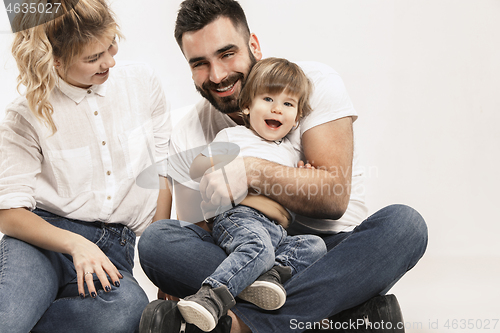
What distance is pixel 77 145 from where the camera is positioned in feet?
5.10

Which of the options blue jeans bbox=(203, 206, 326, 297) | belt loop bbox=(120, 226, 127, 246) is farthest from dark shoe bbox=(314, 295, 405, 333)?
belt loop bbox=(120, 226, 127, 246)

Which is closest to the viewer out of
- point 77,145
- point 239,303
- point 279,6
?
point 239,303

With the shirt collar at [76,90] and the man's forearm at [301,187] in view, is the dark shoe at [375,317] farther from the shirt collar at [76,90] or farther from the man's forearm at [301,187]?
the shirt collar at [76,90]

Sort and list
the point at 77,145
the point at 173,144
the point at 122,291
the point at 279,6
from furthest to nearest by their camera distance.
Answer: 1. the point at 279,6
2. the point at 173,144
3. the point at 77,145
4. the point at 122,291

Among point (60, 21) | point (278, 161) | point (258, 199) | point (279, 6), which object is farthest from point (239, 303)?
point (279, 6)

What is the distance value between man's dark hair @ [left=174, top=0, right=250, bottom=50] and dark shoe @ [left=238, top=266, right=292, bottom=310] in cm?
92

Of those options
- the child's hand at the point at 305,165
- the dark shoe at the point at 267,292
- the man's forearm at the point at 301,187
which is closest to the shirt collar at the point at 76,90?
the man's forearm at the point at 301,187

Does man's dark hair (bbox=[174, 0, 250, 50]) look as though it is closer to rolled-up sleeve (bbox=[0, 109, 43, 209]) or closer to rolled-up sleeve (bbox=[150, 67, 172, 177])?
rolled-up sleeve (bbox=[150, 67, 172, 177])

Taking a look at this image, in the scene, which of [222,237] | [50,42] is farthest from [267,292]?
[50,42]

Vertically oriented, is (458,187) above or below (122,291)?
below

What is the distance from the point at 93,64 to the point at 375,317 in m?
1.12

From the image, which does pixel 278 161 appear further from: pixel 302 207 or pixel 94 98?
pixel 94 98

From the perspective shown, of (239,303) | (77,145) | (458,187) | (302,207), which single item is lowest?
(458,187)

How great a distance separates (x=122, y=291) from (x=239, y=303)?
0.36 meters
